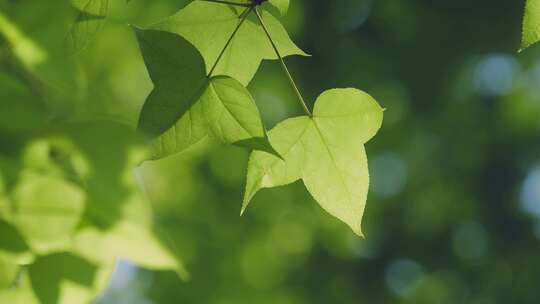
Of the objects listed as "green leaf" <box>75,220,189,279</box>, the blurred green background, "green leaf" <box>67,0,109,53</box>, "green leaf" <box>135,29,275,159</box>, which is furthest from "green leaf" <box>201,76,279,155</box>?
the blurred green background

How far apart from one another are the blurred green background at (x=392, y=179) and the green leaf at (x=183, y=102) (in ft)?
10.9

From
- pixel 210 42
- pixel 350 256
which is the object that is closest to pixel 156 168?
pixel 350 256

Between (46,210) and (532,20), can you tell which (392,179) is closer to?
(46,210)

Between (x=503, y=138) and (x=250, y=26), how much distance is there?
4.54m

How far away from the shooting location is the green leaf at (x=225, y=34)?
562 mm

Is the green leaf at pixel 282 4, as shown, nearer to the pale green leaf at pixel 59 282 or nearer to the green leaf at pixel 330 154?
the green leaf at pixel 330 154

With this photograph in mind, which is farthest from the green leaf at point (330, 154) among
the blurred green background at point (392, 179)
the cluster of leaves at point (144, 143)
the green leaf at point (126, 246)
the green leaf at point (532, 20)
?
the blurred green background at point (392, 179)

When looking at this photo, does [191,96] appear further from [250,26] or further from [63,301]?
[63,301]

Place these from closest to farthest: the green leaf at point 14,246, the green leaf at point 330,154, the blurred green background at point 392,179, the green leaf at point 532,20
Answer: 1. the green leaf at point 532,20
2. the green leaf at point 330,154
3. the green leaf at point 14,246
4. the blurred green background at point 392,179

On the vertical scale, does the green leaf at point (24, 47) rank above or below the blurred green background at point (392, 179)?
above

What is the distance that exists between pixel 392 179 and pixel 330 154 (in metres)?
4.20

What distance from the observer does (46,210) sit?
870mm

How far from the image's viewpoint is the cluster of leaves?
0.52 metres

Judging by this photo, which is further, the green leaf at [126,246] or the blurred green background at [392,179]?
the blurred green background at [392,179]
